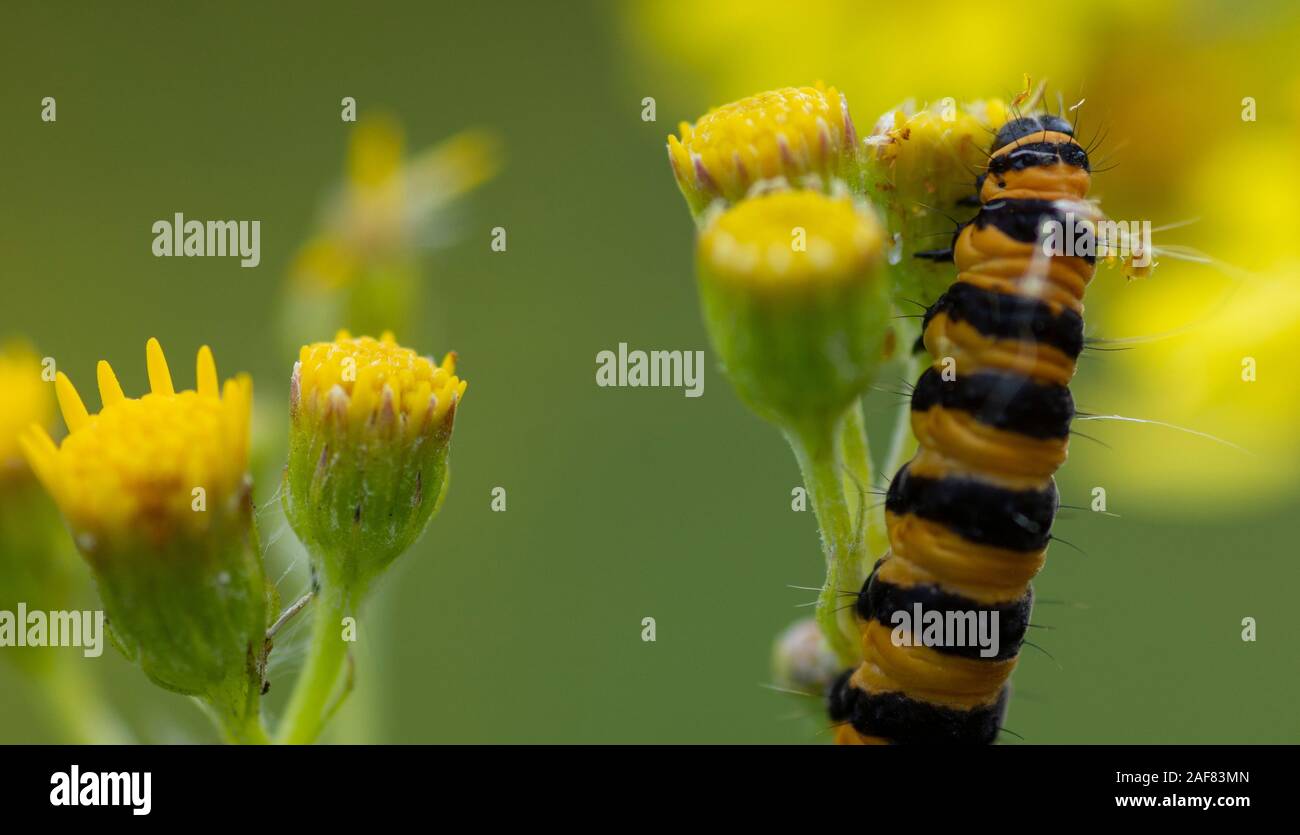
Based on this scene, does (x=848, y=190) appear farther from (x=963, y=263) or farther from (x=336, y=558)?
(x=336, y=558)

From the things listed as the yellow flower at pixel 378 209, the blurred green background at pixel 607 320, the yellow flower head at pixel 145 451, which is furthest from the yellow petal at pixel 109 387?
the yellow flower at pixel 378 209

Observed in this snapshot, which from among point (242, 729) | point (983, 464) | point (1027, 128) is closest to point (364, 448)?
point (242, 729)

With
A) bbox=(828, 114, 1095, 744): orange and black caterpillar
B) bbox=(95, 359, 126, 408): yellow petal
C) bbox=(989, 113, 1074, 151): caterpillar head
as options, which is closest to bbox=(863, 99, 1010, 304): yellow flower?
bbox=(989, 113, 1074, 151): caterpillar head

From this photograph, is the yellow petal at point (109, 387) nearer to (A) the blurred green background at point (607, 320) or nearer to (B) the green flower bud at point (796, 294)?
(A) the blurred green background at point (607, 320)

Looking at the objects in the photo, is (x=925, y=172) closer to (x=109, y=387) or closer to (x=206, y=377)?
(x=206, y=377)

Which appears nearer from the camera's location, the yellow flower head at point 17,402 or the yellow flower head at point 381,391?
the yellow flower head at point 381,391

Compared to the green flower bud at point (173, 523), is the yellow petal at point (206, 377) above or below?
above

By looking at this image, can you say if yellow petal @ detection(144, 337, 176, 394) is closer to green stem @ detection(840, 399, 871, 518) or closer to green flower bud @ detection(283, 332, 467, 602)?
green flower bud @ detection(283, 332, 467, 602)
